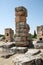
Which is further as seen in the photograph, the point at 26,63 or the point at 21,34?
the point at 21,34

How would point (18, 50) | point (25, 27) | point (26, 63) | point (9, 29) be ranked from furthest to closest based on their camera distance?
point (9, 29), point (25, 27), point (18, 50), point (26, 63)

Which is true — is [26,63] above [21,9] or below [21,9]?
below

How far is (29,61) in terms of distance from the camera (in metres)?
6.36

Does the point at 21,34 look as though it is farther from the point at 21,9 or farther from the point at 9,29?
the point at 9,29

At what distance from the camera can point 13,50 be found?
10.4 metres

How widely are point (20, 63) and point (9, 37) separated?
1975 centimetres

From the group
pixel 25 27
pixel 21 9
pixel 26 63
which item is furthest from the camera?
pixel 21 9

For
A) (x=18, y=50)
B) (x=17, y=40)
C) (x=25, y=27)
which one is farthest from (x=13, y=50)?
(x=25, y=27)

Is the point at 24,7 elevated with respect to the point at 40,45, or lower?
elevated

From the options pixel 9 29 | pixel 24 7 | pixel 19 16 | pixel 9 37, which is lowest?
pixel 9 37

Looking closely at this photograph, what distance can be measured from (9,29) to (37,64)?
63.5 ft

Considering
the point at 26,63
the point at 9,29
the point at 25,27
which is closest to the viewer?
the point at 26,63

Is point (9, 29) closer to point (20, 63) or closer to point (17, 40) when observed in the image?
point (17, 40)

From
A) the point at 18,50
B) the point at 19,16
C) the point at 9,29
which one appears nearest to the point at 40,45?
the point at 18,50
